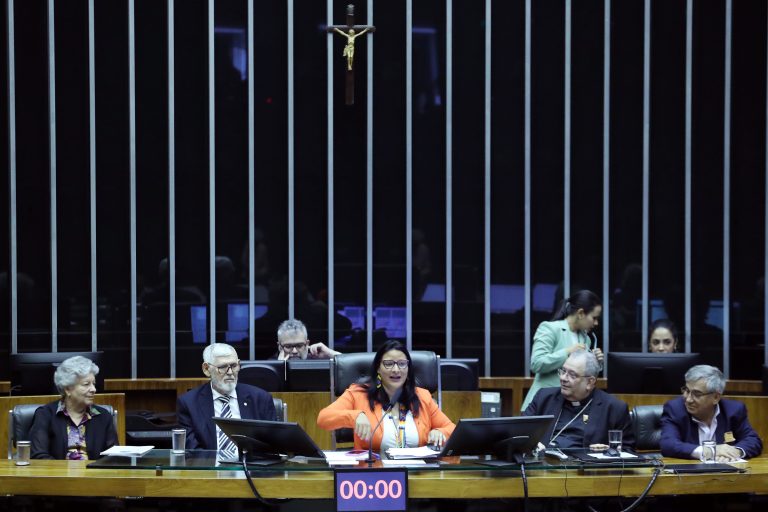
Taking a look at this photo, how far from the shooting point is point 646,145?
7.72 metres

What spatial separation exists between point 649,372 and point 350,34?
3.07 m

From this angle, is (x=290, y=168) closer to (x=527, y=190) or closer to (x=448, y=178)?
(x=448, y=178)

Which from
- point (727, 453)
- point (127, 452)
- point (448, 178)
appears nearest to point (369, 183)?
point (448, 178)

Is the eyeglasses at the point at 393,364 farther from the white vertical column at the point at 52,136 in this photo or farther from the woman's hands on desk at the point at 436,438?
the white vertical column at the point at 52,136

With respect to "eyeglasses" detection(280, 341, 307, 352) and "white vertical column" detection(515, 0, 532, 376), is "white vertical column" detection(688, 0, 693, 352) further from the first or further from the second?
"eyeglasses" detection(280, 341, 307, 352)

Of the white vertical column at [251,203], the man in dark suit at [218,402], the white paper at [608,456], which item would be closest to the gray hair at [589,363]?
the white paper at [608,456]

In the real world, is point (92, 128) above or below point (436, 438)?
above

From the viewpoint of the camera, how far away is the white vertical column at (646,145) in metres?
7.68

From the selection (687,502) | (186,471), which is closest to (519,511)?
(687,502)

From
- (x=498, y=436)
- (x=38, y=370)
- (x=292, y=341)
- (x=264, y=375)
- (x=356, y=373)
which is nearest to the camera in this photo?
(x=498, y=436)

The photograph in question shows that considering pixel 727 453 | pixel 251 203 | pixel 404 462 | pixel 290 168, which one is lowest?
pixel 727 453

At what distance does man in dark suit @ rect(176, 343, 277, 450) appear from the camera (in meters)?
4.84

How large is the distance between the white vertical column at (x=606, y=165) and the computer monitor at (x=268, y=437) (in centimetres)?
423

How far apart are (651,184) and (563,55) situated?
3.62 ft
